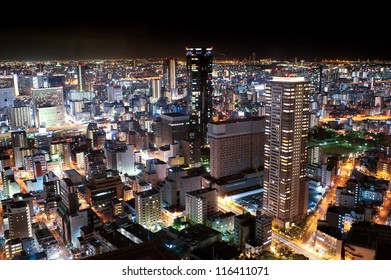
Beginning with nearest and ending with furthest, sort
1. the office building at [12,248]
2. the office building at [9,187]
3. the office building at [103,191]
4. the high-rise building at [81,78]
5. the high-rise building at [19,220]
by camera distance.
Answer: the office building at [12,248], the high-rise building at [19,220], the office building at [103,191], the office building at [9,187], the high-rise building at [81,78]

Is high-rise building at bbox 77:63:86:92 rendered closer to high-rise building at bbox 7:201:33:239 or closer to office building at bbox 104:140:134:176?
office building at bbox 104:140:134:176

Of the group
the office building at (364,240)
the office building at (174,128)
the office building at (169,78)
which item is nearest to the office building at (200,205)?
the office building at (364,240)

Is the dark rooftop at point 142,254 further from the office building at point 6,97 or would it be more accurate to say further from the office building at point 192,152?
the office building at point 6,97


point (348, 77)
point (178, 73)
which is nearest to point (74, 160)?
point (178, 73)

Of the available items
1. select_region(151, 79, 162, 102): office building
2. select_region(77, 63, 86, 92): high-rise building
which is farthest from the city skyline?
select_region(151, 79, 162, 102): office building

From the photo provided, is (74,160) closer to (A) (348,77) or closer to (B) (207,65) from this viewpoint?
(B) (207,65)
